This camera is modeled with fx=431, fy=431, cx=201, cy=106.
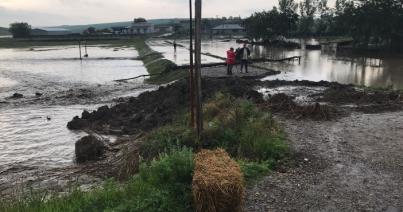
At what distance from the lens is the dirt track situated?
6605 mm

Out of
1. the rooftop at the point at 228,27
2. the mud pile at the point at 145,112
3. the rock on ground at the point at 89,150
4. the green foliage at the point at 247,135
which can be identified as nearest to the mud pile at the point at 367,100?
the mud pile at the point at 145,112

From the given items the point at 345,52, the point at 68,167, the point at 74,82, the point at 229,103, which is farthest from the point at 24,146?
the point at 345,52

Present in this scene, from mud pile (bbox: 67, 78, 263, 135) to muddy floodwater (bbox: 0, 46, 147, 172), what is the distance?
3.18 feet

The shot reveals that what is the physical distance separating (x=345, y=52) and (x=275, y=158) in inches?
1897

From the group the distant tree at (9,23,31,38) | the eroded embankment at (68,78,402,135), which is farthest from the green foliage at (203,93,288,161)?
the distant tree at (9,23,31,38)

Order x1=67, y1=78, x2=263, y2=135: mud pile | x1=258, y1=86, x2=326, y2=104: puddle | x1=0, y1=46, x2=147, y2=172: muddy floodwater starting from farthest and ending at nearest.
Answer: x1=258, y1=86, x2=326, y2=104: puddle, x1=67, y1=78, x2=263, y2=135: mud pile, x1=0, y1=46, x2=147, y2=172: muddy floodwater

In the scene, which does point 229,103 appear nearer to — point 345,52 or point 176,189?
point 176,189

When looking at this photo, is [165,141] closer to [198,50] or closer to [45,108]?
[198,50]

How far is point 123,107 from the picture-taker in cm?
1886

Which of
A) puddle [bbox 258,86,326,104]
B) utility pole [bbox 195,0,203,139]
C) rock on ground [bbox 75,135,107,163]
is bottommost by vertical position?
rock on ground [bbox 75,135,107,163]

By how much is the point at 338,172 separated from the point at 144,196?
3.83 metres

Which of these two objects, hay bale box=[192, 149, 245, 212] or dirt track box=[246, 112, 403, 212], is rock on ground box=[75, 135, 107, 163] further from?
hay bale box=[192, 149, 245, 212]

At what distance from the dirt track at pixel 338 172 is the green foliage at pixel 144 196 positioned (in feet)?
3.57

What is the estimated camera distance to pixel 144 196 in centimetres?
629
